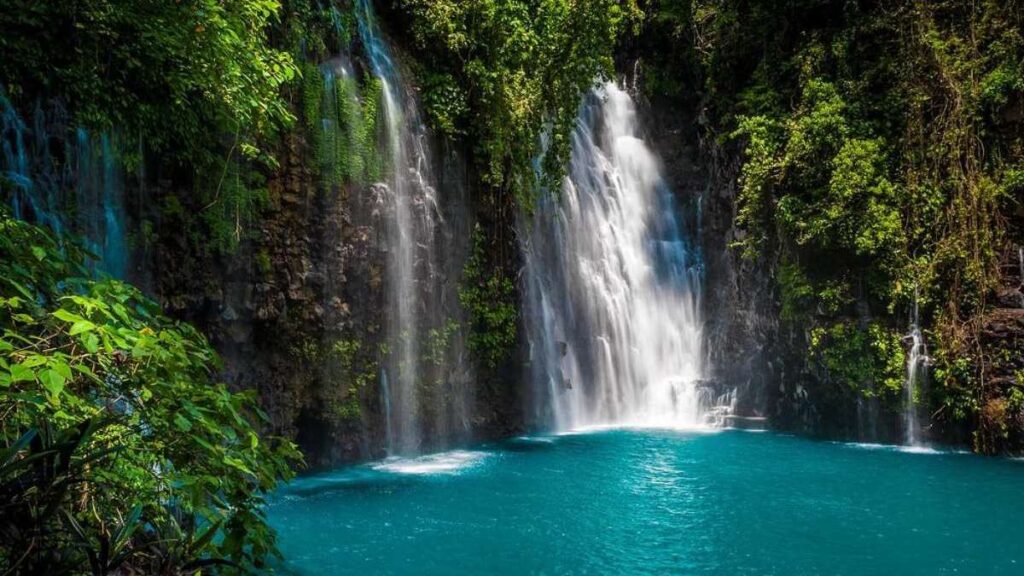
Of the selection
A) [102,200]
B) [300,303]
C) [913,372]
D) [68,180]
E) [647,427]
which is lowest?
[647,427]

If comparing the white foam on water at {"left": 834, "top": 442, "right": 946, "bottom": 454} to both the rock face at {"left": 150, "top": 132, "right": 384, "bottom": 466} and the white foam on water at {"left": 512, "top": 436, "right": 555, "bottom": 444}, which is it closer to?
the white foam on water at {"left": 512, "top": 436, "right": 555, "bottom": 444}

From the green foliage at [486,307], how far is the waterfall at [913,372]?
7.82m

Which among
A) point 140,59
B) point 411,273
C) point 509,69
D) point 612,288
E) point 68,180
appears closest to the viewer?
point 140,59

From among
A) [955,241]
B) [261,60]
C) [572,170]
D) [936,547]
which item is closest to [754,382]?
[955,241]

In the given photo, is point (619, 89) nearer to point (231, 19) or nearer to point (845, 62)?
point (845, 62)

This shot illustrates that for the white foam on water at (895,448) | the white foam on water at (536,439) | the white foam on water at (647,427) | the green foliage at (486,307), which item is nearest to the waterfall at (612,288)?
the white foam on water at (647,427)

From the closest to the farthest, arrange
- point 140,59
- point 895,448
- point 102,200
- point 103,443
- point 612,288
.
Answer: point 103,443 → point 140,59 → point 102,200 → point 895,448 → point 612,288

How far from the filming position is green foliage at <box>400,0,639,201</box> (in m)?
13.4

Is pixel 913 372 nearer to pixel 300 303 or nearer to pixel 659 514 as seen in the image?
pixel 659 514

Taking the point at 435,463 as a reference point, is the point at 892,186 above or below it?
above

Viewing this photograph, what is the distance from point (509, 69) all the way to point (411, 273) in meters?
4.93

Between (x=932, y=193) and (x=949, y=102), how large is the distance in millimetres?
1855

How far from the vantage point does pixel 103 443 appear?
304cm

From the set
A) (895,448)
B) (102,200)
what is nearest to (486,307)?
(102,200)
